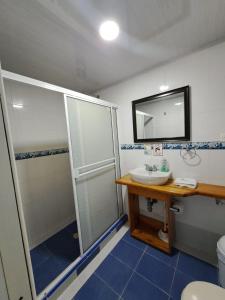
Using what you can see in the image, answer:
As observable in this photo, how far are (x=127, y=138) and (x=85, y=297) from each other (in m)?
1.81

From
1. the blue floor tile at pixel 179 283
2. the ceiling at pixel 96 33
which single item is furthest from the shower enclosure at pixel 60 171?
the blue floor tile at pixel 179 283

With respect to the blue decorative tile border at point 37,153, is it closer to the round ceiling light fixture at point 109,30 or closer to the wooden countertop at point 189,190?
the wooden countertop at point 189,190

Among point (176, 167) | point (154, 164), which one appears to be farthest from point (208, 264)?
point (154, 164)

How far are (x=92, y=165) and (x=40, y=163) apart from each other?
0.80m

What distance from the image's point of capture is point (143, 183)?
164 cm

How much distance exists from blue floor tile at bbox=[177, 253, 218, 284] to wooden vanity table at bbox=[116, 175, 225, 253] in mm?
168

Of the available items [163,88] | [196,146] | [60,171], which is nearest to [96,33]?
[163,88]

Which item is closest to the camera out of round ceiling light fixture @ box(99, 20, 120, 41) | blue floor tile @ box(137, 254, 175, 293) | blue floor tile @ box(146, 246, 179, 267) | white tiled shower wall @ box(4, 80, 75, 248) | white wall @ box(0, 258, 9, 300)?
white wall @ box(0, 258, 9, 300)

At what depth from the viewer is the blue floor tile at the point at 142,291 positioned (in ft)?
4.04

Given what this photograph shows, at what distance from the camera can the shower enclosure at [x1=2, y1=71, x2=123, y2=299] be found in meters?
1.52

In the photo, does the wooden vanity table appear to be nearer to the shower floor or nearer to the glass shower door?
the glass shower door

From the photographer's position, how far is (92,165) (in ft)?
5.67

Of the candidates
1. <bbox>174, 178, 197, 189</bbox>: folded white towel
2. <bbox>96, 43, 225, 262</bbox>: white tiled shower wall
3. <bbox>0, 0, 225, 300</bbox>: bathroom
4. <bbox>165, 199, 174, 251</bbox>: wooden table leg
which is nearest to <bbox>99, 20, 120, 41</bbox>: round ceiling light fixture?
<bbox>0, 0, 225, 300</bbox>: bathroom

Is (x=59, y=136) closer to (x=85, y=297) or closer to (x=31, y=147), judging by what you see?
(x=31, y=147)
